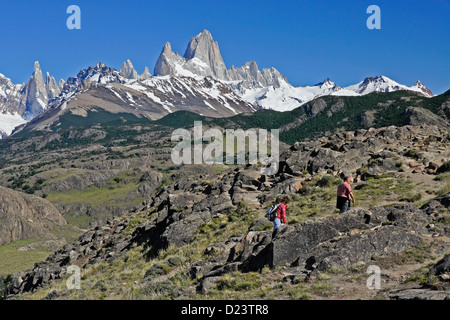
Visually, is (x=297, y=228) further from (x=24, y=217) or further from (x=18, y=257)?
(x=24, y=217)

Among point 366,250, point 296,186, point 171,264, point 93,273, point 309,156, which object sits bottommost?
point 93,273

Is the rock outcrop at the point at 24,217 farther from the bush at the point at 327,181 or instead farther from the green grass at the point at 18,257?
the bush at the point at 327,181

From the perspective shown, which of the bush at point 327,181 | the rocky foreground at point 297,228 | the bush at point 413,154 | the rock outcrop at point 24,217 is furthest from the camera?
the rock outcrop at point 24,217

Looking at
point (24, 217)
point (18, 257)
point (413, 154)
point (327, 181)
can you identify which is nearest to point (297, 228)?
point (327, 181)

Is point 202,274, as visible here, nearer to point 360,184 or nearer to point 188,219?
point 188,219

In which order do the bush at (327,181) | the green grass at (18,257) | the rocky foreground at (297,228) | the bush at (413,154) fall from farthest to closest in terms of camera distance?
the green grass at (18,257) < the bush at (413,154) < the bush at (327,181) < the rocky foreground at (297,228)

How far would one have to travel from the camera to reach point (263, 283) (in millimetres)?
15086

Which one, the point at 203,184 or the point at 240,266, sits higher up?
the point at 203,184

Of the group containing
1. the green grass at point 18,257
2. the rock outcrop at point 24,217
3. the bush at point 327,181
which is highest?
the bush at point 327,181

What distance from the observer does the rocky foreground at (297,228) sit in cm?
1577

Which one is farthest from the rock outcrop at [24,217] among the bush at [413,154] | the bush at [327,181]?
the bush at [413,154]
